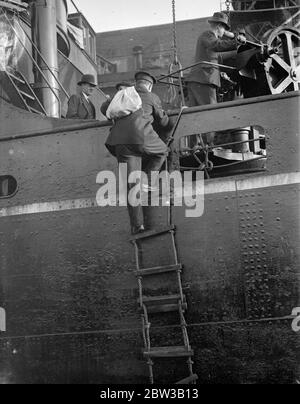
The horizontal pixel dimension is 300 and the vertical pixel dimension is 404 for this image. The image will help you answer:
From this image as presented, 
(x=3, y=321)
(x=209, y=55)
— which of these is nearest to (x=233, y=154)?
(x=209, y=55)

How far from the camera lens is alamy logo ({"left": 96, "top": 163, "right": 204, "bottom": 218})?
5.52 meters

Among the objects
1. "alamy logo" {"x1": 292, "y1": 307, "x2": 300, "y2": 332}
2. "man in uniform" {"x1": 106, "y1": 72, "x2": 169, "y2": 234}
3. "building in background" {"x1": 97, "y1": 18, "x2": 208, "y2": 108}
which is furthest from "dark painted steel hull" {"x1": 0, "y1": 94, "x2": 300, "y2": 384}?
"building in background" {"x1": 97, "y1": 18, "x2": 208, "y2": 108}

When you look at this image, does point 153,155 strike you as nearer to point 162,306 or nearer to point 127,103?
point 127,103

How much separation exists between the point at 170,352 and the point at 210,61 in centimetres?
347

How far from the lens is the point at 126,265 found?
18.4 ft

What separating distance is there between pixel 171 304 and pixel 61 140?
6.91 feet

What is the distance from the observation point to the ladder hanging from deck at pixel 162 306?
5.24 metres

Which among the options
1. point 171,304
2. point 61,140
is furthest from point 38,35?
point 171,304

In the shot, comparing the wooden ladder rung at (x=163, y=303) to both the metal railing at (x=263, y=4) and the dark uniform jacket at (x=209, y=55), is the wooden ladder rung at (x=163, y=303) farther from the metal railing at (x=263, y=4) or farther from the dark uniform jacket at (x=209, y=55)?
the metal railing at (x=263, y=4)

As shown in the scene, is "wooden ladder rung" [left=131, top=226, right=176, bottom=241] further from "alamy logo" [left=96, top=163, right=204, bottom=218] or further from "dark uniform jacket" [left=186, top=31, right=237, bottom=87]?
"dark uniform jacket" [left=186, top=31, right=237, bottom=87]

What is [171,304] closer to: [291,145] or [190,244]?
[190,244]

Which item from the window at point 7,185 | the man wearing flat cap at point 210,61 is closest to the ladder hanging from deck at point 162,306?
the window at point 7,185

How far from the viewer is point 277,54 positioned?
21.5 feet

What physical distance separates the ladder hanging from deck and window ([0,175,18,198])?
5.17 feet
